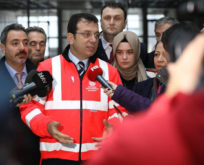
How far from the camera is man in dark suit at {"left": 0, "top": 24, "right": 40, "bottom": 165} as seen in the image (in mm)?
2139

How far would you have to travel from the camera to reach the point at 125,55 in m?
2.53

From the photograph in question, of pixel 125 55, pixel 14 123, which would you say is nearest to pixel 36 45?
pixel 125 55

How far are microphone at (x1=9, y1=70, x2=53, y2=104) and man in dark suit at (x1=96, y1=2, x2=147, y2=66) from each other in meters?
Result: 1.10

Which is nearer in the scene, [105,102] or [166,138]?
[166,138]

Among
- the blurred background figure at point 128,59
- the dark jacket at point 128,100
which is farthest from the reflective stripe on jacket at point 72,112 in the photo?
the blurred background figure at point 128,59

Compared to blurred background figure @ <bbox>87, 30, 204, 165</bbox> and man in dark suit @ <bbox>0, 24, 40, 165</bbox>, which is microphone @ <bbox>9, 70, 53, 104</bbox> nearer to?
man in dark suit @ <bbox>0, 24, 40, 165</bbox>

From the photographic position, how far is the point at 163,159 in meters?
0.47

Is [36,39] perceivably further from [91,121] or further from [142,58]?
[91,121]

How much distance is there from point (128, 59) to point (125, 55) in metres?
0.04

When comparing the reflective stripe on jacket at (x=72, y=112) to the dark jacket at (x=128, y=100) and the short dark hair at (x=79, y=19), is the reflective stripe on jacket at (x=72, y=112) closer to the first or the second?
the dark jacket at (x=128, y=100)

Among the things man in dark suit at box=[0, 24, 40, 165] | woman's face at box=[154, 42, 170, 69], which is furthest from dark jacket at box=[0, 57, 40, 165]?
woman's face at box=[154, 42, 170, 69]

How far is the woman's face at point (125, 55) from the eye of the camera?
8.26ft

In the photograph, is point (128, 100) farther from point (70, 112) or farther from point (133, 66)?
point (133, 66)

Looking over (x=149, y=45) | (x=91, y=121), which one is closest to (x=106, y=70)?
(x=91, y=121)
